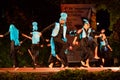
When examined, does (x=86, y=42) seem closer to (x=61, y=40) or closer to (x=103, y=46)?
(x=61, y=40)

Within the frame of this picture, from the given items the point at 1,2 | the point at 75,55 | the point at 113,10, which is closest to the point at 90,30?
the point at 75,55

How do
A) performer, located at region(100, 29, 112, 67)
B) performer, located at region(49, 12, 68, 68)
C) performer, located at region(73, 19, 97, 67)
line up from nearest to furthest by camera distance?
1. performer, located at region(49, 12, 68, 68)
2. performer, located at region(73, 19, 97, 67)
3. performer, located at region(100, 29, 112, 67)

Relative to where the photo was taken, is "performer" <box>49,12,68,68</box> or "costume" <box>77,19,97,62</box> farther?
"costume" <box>77,19,97,62</box>

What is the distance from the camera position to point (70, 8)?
23.8m

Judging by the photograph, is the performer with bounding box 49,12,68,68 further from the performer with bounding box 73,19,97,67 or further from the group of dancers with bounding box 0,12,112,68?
the performer with bounding box 73,19,97,67

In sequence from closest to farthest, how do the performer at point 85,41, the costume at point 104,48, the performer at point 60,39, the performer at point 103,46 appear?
the performer at point 60,39 → the performer at point 85,41 → the performer at point 103,46 → the costume at point 104,48

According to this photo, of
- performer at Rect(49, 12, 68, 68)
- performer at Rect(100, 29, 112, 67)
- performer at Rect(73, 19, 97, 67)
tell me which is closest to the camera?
performer at Rect(49, 12, 68, 68)

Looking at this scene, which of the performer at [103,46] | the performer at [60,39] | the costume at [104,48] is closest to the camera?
the performer at [60,39]

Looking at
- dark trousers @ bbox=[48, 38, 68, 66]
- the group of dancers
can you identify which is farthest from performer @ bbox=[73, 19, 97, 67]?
dark trousers @ bbox=[48, 38, 68, 66]

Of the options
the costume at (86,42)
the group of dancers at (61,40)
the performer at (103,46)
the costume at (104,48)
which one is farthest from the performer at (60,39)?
the costume at (104,48)

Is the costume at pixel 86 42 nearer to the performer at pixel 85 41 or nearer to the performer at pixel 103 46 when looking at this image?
the performer at pixel 85 41

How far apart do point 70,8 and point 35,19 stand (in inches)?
154

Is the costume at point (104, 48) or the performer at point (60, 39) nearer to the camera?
the performer at point (60, 39)

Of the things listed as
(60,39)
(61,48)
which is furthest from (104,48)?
(60,39)
